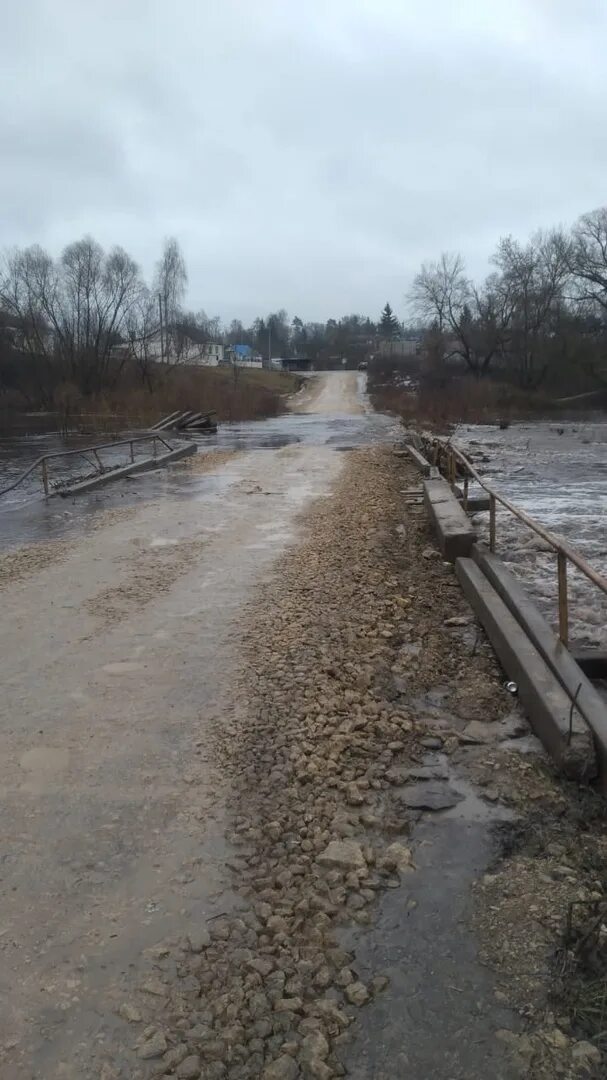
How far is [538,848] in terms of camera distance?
3557 millimetres

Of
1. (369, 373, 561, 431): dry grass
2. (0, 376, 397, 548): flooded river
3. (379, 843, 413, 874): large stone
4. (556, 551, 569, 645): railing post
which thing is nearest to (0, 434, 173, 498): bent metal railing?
(0, 376, 397, 548): flooded river

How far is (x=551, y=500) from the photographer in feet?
53.2

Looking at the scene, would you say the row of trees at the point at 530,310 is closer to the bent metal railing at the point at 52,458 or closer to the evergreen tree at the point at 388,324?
the bent metal railing at the point at 52,458

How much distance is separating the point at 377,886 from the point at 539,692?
1912mm

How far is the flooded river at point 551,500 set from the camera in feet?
25.6

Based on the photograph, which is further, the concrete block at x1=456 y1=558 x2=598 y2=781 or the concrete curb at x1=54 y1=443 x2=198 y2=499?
Result: the concrete curb at x1=54 y1=443 x2=198 y2=499

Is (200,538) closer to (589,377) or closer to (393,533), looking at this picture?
(393,533)

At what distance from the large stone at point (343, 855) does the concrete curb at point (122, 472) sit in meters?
12.3

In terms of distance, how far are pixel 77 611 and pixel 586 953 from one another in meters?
5.52

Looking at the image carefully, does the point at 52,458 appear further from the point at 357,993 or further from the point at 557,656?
the point at 357,993

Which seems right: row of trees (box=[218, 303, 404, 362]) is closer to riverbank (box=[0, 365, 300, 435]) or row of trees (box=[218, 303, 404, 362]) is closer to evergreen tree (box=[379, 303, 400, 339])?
evergreen tree (box=[379, 303, 400, 339])

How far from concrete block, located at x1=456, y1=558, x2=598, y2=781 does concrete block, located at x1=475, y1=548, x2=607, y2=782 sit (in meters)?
0.05

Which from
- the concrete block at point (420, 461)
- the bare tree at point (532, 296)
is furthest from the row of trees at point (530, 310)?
the concrete block at point (420, 461)

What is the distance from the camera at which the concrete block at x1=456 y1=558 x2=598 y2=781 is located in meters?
4.07
